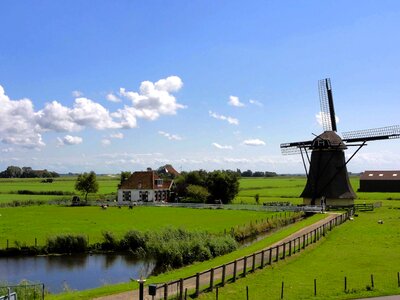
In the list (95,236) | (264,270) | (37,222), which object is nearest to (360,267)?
(264,270)

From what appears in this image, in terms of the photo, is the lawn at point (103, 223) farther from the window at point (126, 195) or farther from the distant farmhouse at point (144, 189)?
the window at point (126, 195)

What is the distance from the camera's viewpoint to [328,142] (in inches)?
2311

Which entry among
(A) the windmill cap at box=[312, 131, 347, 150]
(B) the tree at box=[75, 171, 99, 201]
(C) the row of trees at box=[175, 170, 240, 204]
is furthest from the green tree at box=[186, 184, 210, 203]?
(A) the windmill cap at box=[312, 131, 347, 150]

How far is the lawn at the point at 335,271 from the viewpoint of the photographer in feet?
65.5

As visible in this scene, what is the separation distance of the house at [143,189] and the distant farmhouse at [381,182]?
157 feet

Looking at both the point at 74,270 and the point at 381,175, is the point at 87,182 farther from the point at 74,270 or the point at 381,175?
the point at 381,175

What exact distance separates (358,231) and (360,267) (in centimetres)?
1468

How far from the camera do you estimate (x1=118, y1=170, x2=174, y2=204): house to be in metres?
84.2

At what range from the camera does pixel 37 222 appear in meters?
50.1

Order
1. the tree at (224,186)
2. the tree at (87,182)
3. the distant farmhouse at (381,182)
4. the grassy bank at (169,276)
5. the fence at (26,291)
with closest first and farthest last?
the fence at (26,291) → the grassy bank at (169,276) → the tree at (224,186) → the tree at (87,182) → the distant farmhouse at (381,182)

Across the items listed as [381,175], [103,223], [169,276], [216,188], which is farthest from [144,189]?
Answer: [169,276]

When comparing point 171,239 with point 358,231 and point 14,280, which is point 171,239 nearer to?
point 14,280

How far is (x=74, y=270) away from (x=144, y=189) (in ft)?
175

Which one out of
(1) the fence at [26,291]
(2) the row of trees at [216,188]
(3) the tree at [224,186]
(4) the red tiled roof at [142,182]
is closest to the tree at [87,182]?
(4) the red tiled roof at [142,182]
